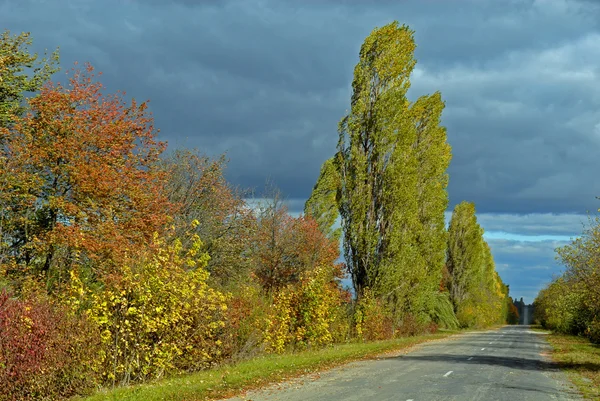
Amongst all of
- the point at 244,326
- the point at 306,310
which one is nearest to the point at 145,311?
the point at 244,326

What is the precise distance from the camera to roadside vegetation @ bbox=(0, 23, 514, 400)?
1535 centimetres

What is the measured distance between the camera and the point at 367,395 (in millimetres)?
14203

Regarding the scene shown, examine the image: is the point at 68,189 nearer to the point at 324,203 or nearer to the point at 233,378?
the point at 233,378

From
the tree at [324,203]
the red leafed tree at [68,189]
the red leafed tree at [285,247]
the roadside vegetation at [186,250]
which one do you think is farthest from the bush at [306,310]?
the tree at [324,203]

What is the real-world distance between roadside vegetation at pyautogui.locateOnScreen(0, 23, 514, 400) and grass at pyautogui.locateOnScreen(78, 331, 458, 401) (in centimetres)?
12

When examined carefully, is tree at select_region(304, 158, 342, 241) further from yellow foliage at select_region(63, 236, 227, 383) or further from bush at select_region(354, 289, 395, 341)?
yellow foliage at select_region(63, 236, 227, 383)

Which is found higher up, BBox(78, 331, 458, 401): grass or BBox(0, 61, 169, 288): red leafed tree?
BBox(0, 61, 169, 288): red leafed tree

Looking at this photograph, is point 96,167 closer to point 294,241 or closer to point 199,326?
point 199,326

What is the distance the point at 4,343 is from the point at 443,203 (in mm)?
41855

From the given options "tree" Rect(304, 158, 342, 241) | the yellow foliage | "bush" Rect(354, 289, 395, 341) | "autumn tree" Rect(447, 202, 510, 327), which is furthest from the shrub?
"autumn tree" Rect(447, 202, 510, 327)

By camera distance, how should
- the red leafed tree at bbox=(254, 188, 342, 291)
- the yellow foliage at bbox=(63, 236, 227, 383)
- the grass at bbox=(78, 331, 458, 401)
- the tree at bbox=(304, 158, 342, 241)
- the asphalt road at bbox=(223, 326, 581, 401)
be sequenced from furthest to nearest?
the tree at bbox=(304, 158, 342, 241)
the red leafed tree at bbox=(254, 188, 342, 291)
the yellow foliage at bbox=(63, 236, 227, 383)
the asphalt road at bbox=(223, 326, 581, 401)
the grass at bbox=(78, 331, 458, 401)

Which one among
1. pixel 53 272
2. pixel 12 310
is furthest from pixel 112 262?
pixel 12 310

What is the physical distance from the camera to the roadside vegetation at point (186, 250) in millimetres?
15352

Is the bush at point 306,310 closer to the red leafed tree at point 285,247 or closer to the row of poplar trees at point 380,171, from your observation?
the row of poplar trees at point 380,171
